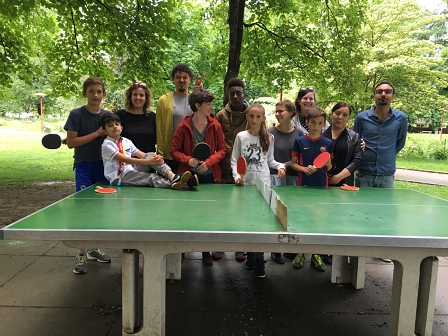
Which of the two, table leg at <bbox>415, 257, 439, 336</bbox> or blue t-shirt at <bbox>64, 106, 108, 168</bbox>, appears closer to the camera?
table leg at <bbox>415, 257, 439, 336</bbox>

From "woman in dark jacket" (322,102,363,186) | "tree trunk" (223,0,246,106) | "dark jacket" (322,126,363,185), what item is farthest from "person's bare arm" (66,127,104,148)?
"tree trunk" (223,0,246,106)

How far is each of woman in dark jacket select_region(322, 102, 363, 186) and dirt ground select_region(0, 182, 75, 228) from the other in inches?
190

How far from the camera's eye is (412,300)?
7.57ft

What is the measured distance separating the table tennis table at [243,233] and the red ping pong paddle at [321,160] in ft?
2.12

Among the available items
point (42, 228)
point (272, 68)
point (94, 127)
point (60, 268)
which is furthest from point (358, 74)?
point (42, 228)

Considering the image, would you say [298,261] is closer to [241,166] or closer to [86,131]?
[241,166]

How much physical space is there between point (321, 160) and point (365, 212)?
3.09 feet

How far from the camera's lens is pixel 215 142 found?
384cm

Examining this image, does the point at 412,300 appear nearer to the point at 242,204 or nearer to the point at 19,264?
the point at 242,204

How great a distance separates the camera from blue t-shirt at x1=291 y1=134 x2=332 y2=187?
3760mm

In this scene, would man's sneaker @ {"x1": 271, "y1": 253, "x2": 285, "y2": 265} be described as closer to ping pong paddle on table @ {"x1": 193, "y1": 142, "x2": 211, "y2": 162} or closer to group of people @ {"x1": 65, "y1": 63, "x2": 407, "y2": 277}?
group of people @ {"x1": 65, "y1": 63, "x2": 407, "y2": 277}

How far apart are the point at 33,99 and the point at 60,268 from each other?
37.5 meters

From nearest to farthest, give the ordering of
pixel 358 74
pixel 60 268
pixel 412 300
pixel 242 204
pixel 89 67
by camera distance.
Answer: pixel 412 300, pixel 242 204, pixel 60 268, pixel 89 67, pixel 358 74

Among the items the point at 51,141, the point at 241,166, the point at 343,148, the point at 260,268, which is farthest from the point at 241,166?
the point at 51,141
